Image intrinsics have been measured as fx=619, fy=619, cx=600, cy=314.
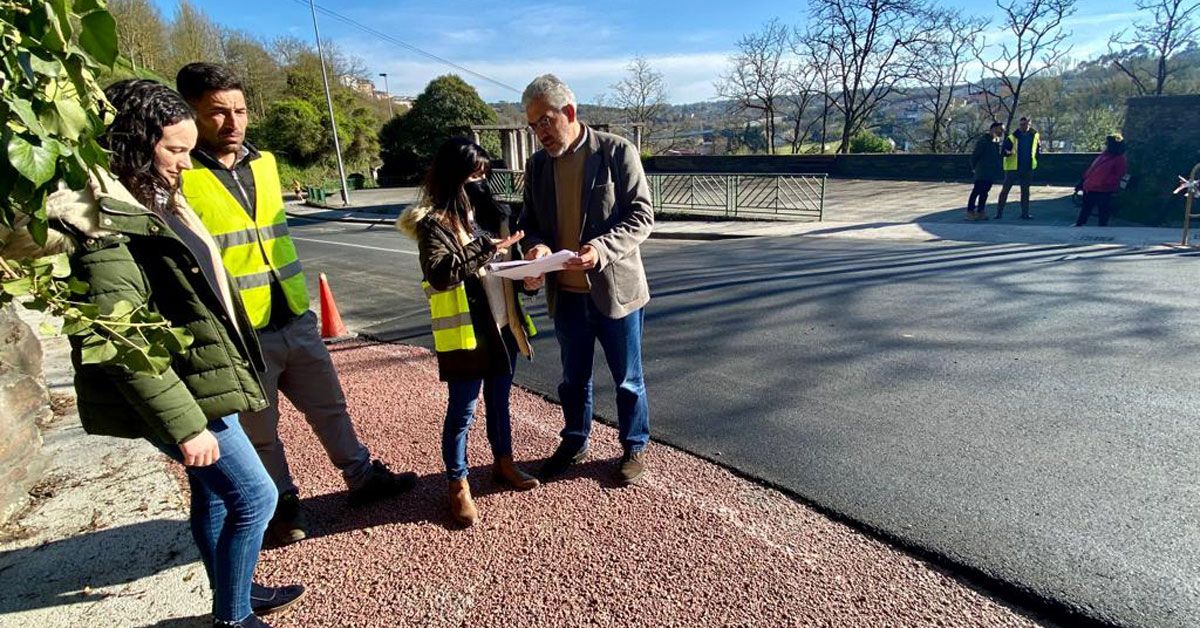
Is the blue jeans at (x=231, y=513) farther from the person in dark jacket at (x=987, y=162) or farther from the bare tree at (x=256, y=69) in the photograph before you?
the bare tree at (x=256, y=69)

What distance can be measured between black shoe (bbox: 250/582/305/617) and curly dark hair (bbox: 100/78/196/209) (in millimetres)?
1407

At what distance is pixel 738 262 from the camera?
8945mm

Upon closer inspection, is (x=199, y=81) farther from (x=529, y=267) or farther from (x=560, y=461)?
(x=560, y=461)

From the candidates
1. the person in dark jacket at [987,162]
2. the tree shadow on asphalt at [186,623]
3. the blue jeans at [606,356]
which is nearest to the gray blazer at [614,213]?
the blue jeans at [606,356]

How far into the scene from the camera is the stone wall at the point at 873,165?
654 inches

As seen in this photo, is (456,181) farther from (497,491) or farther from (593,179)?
(497,491)

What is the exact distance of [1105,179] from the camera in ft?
33.0

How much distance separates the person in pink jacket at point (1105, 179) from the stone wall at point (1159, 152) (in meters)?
0.81

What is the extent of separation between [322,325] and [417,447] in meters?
3.31

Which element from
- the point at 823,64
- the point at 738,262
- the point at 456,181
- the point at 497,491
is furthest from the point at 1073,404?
the point at 823,64

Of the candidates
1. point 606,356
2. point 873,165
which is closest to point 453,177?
point 606,356

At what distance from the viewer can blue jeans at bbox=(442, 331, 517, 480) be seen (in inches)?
107

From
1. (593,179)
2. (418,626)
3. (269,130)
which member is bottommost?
(418,626)

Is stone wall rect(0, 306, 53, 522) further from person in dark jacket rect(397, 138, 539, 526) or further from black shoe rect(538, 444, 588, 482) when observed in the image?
black shoe rect(538, 444, 588, 482)
